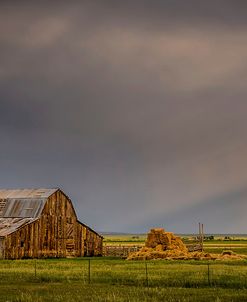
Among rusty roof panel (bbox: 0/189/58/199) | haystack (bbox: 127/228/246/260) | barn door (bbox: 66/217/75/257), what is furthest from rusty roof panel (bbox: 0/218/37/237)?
haystack (bbox: 127/228/246/260)

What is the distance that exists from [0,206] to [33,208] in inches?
228

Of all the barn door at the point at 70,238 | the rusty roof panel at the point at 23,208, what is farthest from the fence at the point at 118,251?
the rusty roof panel at the point at 23,208

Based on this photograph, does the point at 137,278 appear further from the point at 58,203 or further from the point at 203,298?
the point at 58,203

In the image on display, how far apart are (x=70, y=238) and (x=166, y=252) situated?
16005 millimetres

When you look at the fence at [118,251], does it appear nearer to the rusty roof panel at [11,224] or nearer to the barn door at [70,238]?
the barn door at [70,238]

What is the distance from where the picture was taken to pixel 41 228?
75562 mm

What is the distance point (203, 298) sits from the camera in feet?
96.5

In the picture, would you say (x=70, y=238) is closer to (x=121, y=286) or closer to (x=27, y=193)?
(x=27, y=193)

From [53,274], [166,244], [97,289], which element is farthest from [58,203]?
[97,289]

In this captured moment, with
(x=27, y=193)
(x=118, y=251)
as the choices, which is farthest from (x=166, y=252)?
(x=27, y=193)

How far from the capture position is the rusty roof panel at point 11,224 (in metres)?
71.4

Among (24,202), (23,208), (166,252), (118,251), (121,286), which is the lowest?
(121,286)

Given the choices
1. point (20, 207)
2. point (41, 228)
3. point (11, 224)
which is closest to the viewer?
point (11, 224)

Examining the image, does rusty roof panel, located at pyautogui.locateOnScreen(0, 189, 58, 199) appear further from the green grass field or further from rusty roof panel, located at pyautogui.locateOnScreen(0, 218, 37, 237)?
the green grass field
